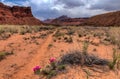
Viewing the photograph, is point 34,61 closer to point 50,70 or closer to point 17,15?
point 50,70

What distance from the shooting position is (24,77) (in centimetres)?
934

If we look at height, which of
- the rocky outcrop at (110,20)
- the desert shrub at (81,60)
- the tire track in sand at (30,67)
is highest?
the desert shrub at (81,60)

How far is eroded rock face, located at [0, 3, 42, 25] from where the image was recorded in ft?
315

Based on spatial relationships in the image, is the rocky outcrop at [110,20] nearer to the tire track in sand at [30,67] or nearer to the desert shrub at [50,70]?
the tire track in sand at [30,67]

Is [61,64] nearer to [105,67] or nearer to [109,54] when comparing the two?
[105,67]

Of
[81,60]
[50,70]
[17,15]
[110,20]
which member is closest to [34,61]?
[50,70]

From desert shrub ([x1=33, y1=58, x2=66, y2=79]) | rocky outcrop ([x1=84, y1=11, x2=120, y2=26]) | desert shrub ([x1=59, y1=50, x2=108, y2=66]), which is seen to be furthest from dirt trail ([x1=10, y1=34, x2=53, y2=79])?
rocky outcrop ([x1=84, y1=11, x2=120, y2=26])

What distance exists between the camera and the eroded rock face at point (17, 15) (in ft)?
315

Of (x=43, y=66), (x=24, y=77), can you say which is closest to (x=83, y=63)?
(x=43, y=66)

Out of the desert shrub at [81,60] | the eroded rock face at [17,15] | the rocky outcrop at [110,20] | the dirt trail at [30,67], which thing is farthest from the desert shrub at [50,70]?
the eroded rock face at [17,15]

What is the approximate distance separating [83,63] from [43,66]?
4.67ft

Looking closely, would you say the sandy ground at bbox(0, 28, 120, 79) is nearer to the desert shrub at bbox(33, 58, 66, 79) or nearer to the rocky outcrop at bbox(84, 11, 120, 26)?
the desert shrub at bbox(33, 58, 66, 79)

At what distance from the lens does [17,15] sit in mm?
103062

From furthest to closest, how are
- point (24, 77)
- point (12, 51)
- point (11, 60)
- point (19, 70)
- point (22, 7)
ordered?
1. point (22, 7)
2. point (12, 51)
3. point (11, 60)
4. point (19, 70)
5. point (24, 77)
